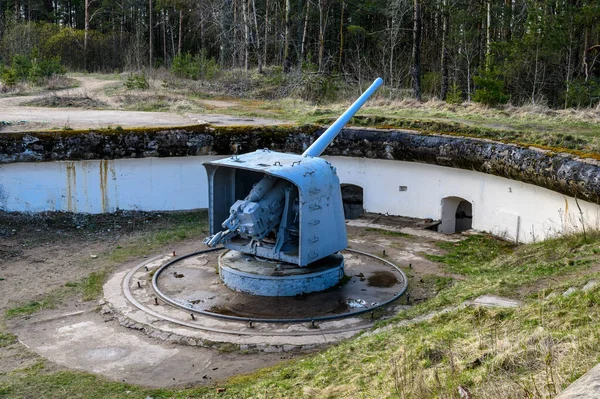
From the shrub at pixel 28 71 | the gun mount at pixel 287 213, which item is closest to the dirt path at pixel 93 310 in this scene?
the gun mount at pixel 287 213

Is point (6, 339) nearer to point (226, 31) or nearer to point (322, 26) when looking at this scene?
point (226, 31)

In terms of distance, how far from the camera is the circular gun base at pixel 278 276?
28.8ft

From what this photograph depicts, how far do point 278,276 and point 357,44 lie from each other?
24.0 meters

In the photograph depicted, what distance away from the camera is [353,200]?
1419 cm

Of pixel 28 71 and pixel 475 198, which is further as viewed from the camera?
pixel 28 71

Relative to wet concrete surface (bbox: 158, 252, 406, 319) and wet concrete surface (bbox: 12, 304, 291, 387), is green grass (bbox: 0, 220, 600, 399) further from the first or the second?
wet concrete surface (bbox: 158, 252, 406, 319)

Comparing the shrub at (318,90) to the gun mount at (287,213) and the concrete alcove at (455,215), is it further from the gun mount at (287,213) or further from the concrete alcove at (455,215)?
the gun mount at (287,213)

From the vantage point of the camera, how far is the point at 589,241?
905 centimetres

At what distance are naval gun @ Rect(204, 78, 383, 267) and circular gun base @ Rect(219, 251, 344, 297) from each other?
20 cm

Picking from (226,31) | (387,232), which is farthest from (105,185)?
(226,31)

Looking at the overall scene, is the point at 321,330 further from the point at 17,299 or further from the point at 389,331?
the point at 17,299

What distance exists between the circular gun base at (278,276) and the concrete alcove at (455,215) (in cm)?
402

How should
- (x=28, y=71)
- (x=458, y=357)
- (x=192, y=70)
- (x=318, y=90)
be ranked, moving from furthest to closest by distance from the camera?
(x=192, y=70) < (x=28, y=71) < (x=318, y=90) < (x=458, y=357)

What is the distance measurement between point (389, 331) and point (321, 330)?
1102 millimetres
